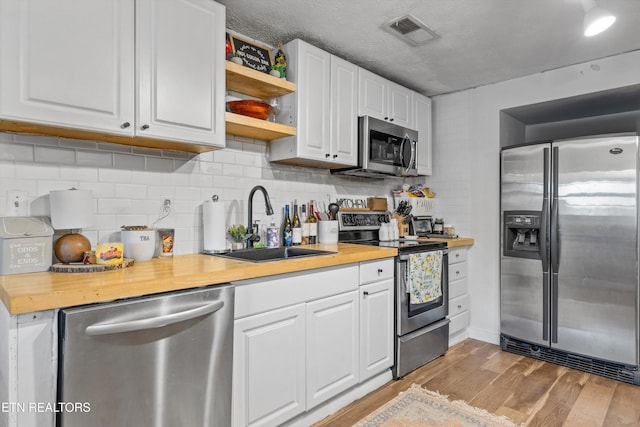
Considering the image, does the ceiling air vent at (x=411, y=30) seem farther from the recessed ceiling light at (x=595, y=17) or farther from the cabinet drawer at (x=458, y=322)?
the cabinet drawer at (x=458, y=322)

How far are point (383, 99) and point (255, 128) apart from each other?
1.37 metres

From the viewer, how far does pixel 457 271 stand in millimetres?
3418

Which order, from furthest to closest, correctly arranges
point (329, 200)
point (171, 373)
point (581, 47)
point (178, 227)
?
point (329, 200)
point (581, 47)
point (178, 227)
point (171, 373)

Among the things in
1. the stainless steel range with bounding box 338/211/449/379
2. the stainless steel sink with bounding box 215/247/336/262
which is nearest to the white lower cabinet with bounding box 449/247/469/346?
the stainless steel range with bounding box 338/211/449/379

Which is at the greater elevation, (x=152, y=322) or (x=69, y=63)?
(x=69, y=63)

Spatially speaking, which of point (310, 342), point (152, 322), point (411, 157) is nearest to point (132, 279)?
point (152, 322)

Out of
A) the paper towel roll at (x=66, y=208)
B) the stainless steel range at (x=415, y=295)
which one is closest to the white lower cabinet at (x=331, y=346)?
the stainless steel range at (x=415, y=295)

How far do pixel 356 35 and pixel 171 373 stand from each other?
235 centimetres

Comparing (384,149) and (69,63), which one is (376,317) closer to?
(384,149)

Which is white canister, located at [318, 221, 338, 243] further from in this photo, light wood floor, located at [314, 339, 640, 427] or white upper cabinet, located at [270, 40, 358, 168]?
light wood floor, located at [314, 339, 640, 427]

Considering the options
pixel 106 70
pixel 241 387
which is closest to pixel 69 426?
pixel 241 387

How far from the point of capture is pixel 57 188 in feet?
5.77

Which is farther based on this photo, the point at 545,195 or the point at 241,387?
the point at 545,195

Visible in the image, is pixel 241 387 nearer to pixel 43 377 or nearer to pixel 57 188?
pixel 43 377
